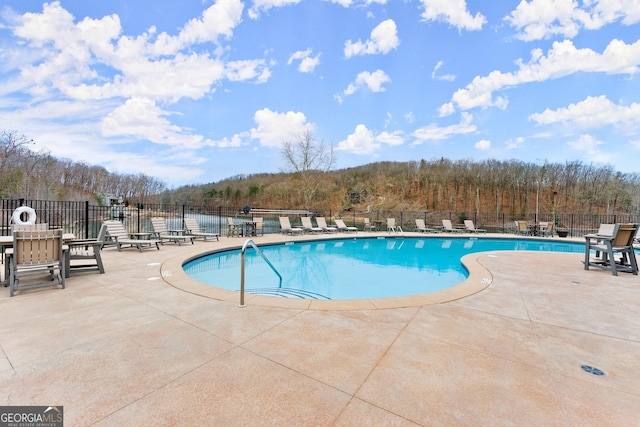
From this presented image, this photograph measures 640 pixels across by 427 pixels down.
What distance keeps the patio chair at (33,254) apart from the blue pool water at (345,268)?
91.5 inches

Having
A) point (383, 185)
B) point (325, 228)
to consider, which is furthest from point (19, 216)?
point (383, 185)

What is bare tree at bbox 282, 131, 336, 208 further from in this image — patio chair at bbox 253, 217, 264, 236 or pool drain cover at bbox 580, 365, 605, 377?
pool drain cover at bbox 580, 365, 605, 377

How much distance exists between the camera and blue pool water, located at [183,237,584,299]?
5.66 metres

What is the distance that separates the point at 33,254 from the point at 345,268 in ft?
19.6

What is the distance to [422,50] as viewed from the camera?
14539 millimetres

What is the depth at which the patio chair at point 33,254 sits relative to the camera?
3.72 metres

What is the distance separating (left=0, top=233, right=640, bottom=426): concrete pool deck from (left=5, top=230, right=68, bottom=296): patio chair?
A: 29 cm

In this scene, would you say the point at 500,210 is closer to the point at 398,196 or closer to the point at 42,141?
the point at 398,196

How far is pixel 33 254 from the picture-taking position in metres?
3.86

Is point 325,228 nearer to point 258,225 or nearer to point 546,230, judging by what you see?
point 258,225

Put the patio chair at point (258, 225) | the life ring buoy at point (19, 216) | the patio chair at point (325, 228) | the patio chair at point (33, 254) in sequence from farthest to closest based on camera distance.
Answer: the patio chair at point (325, 228) → the patio chair at point (258, 225) → the life ring buoy at point (19, 216) → the patio chair at point (33, 254)

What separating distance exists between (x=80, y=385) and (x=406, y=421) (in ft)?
6.67

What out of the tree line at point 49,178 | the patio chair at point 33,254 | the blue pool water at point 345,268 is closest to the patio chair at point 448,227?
the blue pool water at point 345,268

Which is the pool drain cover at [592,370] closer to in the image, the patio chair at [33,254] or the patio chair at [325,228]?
the patio chair at [33,254]
